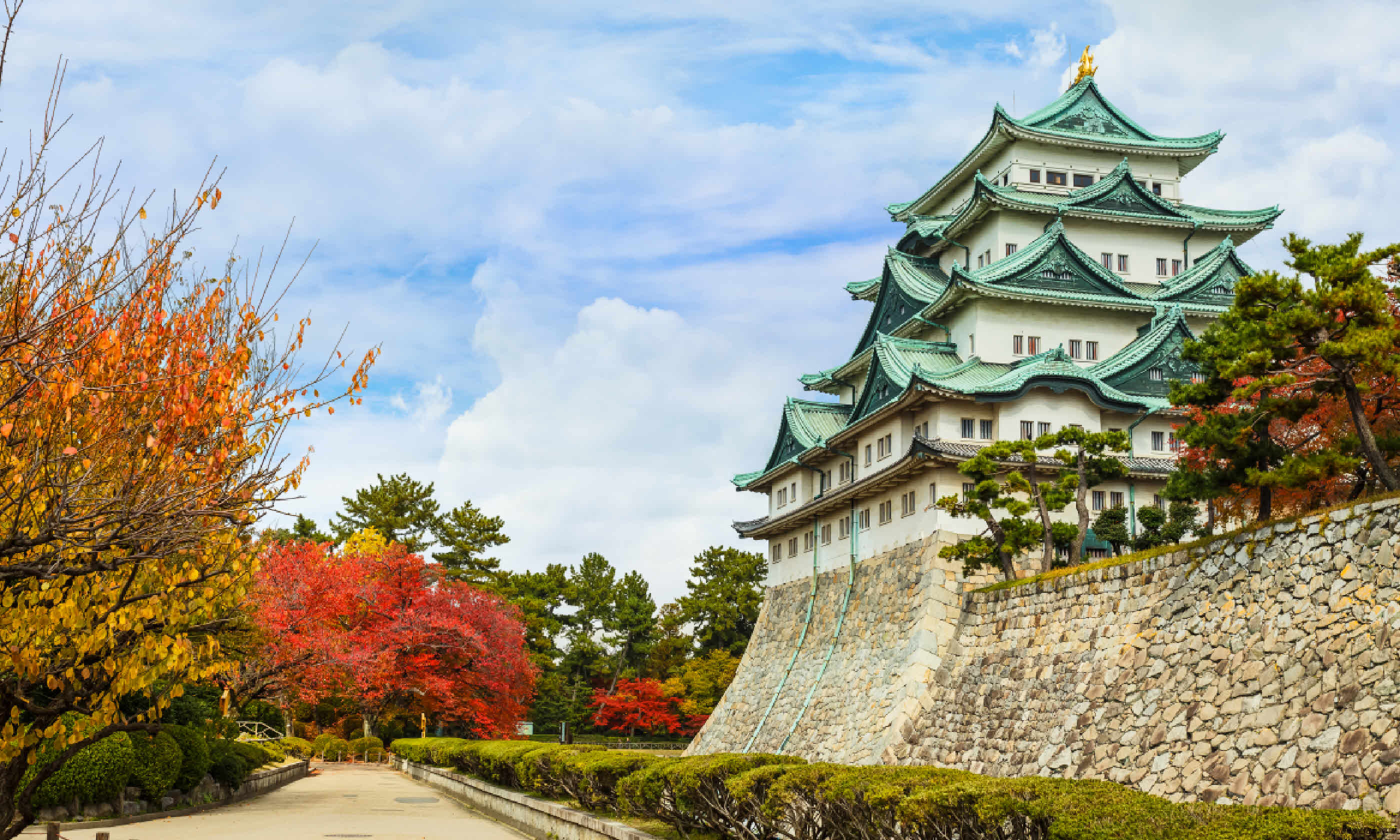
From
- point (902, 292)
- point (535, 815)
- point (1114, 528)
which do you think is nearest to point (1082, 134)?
point (902, 292)

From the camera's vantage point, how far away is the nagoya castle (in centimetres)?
3244

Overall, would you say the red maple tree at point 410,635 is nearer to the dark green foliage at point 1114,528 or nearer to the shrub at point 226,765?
the shrub at point 226,765

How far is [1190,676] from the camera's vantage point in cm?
1912

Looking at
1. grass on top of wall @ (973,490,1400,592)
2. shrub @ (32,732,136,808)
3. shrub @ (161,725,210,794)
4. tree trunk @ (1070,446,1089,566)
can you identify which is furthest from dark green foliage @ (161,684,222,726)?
tree trunk @ (1070,446,1089,566)

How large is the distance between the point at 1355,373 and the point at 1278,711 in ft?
18.6

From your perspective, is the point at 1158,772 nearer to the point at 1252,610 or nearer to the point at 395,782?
the point at 1252,610

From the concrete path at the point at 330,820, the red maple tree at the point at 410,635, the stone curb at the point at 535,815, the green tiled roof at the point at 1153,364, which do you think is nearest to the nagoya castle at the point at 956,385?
the green tiled roof at the point at 1153,364

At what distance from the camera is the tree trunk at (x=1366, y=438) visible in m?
16.9

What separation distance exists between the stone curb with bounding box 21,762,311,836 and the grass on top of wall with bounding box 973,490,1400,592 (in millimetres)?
18523

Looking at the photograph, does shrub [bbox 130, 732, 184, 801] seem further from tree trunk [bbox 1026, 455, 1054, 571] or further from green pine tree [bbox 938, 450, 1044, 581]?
tree trunk [bbox 1026, 455, 1054, 571]

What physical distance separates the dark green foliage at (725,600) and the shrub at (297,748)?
78.0 ft

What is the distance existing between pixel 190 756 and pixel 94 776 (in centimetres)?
388

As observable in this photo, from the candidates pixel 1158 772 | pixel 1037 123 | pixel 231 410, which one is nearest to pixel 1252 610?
pixel 1158 772

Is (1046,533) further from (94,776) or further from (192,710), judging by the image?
(94,776)
